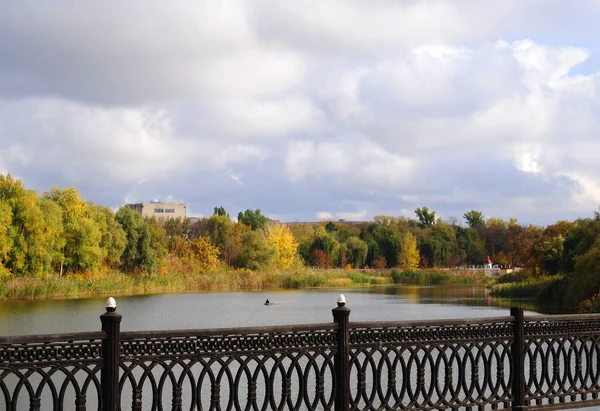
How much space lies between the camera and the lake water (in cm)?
2106

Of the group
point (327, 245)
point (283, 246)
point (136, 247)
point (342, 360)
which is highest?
point (327, 245)

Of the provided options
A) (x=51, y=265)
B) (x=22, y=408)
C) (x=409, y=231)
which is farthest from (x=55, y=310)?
(x=409, y=231)

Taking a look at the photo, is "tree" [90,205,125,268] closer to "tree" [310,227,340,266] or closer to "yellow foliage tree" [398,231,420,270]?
"tree" [310,227,340,266]

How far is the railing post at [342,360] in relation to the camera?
5.70 metres

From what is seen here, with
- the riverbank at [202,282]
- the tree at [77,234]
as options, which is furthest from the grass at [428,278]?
the tree at [77,234]

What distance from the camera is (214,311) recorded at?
26.3m

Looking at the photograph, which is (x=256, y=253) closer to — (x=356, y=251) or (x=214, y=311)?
(x=356, y=251)

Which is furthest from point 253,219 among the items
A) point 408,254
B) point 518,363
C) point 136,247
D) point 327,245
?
point 518,363

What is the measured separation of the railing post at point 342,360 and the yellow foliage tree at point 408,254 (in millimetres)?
58234

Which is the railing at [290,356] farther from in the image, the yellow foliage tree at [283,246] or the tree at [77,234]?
the yellow foliage tree at [283,246]

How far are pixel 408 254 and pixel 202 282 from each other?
27.4 metres

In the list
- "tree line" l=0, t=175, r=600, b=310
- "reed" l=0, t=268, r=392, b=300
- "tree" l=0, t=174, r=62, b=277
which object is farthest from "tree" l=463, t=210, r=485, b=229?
"tree" l=0, t=174, r=62, b=277

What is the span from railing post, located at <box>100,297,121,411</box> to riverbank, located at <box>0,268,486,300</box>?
26503mm

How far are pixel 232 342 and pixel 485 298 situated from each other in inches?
1136
